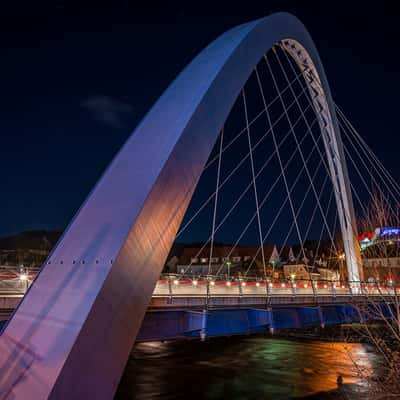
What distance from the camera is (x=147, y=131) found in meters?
6.70

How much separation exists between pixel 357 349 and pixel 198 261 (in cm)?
5364

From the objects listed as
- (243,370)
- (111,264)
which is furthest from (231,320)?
(111,264)

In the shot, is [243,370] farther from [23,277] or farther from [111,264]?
[111,264]

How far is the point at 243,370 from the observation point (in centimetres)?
1827

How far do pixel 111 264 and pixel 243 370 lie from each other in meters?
14.9

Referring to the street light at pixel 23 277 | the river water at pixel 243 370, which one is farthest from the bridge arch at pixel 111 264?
the river water at pixel 243 370

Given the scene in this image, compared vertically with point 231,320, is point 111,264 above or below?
above

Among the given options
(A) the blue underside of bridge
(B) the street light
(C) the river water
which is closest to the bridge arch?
(A) the blue underside of bridge

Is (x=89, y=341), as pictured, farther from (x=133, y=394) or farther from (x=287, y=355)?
(x=287, y=355)

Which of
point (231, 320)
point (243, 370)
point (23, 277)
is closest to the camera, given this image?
point (23, 277)

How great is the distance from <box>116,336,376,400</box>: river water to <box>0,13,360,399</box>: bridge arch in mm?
6820

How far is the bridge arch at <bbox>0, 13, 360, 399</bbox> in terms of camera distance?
4520 millimetres

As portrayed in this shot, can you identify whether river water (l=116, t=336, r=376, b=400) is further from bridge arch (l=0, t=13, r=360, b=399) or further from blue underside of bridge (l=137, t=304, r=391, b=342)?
bridge arch (l=0, t=13, r=360, b=399)

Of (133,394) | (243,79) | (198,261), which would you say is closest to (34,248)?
(198,261)
